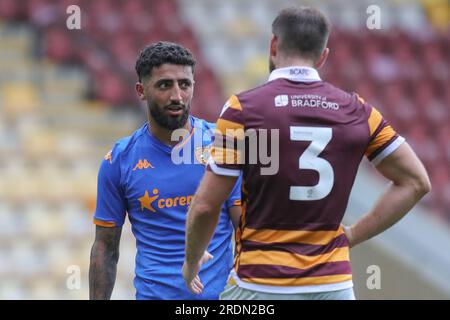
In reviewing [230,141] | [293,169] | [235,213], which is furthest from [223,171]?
[235,213]

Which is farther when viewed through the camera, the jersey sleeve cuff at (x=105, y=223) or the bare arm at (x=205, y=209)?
the jersey sleeve cuff at (x=105, y=223)

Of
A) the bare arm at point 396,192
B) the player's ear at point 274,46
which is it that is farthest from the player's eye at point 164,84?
the bare arm at point 396,192

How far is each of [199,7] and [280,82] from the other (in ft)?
30.5

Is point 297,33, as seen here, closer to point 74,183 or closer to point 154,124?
point 154,124

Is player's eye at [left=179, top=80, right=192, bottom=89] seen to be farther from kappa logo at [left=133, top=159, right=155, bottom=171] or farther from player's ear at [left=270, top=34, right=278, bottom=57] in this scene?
player's ear at [left=270, top=34, right=278, bottom=57]

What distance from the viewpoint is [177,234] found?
14.4ft

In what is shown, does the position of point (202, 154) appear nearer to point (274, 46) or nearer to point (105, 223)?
point (105, 223)

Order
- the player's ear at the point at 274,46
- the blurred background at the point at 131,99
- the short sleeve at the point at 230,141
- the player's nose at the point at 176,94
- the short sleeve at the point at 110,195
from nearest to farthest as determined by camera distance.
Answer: the short sleeve at the point at 230,141
the player's ear at the point at 274,46
the player's nose at the point at 176,94
the short sleeve at the point at 110,195
the blurred background at the point at 131,99

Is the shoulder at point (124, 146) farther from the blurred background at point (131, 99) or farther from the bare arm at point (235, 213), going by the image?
the blurred background at point (131, 99)

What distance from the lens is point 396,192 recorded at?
370 cm

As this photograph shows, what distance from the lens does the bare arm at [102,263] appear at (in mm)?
4430

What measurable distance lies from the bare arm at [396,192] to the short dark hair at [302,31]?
0.46 metres

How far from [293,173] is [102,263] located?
125 cm

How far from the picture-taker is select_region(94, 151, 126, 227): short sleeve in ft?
14.5
